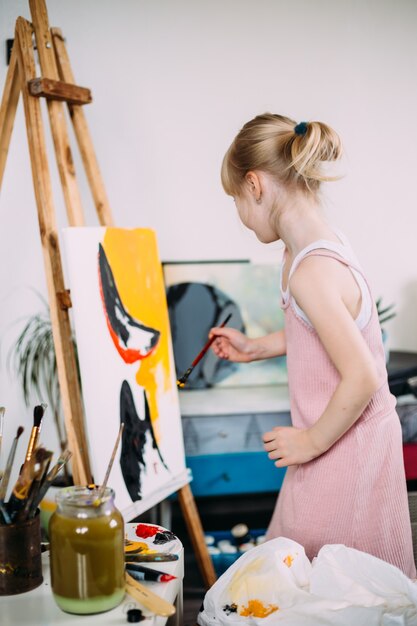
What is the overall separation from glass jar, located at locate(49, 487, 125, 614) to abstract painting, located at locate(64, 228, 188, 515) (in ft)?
2.38

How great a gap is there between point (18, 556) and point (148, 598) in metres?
0.20

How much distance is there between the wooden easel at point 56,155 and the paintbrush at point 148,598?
708mm

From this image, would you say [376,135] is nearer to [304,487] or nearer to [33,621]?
[304,487]

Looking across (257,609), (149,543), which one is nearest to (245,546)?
(149,543)

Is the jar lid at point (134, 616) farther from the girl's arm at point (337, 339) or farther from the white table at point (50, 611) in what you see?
the girl's arm at point (337, 339)

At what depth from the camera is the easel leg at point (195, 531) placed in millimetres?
2037

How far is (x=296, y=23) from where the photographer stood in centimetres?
251

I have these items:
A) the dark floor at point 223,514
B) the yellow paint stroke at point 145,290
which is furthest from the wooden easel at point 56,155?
the dark floor at point 223,514

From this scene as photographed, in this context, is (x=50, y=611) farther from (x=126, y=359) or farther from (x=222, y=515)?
(x=222, y=515)

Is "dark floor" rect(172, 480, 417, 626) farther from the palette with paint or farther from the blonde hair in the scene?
the blonde hair

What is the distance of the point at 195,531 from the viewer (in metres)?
2.07

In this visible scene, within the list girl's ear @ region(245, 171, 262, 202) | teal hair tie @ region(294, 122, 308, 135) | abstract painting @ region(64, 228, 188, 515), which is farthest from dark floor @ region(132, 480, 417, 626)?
teal hair tie @ region(294, 122, 308, 135)

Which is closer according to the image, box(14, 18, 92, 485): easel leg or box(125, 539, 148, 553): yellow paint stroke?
box(125, 539, 148, 553): yellow paint stroke

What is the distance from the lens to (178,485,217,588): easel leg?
6.68 ft
